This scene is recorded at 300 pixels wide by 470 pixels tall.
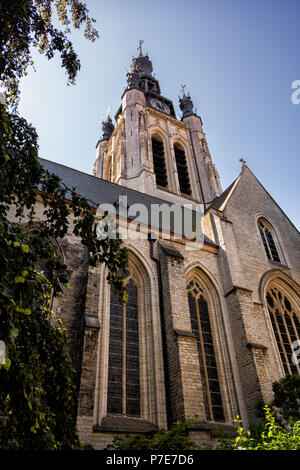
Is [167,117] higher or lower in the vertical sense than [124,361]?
higher

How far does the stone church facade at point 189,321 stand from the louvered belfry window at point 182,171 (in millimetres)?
7134

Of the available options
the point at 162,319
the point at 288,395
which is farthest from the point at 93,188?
the point at 288,395

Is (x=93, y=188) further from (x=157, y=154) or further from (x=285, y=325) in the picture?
(x=157, y=154)

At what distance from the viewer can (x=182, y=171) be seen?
24.5m

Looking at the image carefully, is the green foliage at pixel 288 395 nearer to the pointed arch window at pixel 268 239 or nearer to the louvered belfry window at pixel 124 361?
the louvered belfry window at pixel 124 361

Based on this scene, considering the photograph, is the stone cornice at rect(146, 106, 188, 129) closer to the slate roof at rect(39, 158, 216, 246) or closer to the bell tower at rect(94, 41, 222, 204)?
the bell tower at rect(94, 41, 222, 204)

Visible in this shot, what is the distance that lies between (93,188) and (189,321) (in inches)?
297

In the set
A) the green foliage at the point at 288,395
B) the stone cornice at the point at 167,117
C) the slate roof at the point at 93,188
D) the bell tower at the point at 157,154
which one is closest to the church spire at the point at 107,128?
the bell tower at the point at 157,154

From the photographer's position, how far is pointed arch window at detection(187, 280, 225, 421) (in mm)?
9109

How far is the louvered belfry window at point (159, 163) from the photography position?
2236 cm

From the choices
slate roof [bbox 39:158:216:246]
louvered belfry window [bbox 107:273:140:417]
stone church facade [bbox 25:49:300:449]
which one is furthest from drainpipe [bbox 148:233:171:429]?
slate roof [bbox 39:158:216:246]

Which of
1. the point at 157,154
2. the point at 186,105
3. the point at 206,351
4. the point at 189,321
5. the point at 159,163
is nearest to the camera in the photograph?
the point at 189,321

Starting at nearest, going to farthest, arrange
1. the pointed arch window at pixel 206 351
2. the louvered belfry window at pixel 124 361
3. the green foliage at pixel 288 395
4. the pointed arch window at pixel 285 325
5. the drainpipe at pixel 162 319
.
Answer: the green foliage at pixel 288 395 → the louvered belfry window at pixel 124 361 → the drainpipe at pixel 162 319 → the pointed arch window at pixel 206 351 → the pointed arch window at pixel 285 325
